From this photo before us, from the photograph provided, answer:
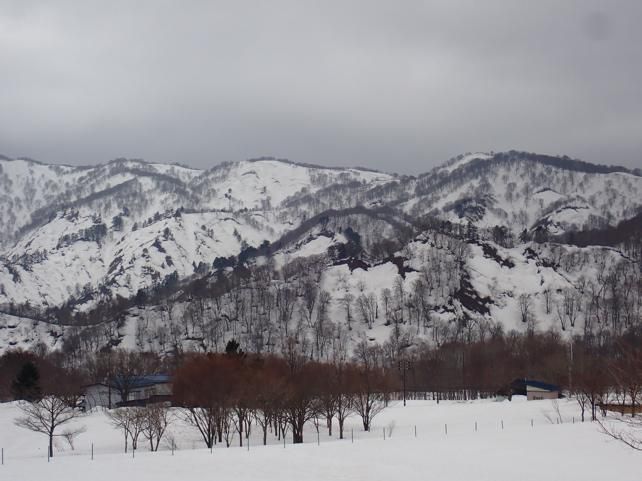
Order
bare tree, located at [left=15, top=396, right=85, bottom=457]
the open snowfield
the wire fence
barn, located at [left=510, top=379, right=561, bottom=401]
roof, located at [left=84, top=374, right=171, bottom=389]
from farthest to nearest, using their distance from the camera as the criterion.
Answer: barn, located at [left=510, top=379, right=561, bottom=401] < roof, located at [left=84, top=374, right=171, bottom=389] < the wire fence < bare tree, located at [left=15, top=396, right=85, bottom=457] < the open snowfield

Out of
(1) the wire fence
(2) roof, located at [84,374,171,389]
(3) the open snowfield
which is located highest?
(2) roof, located at [84,374,171,389]

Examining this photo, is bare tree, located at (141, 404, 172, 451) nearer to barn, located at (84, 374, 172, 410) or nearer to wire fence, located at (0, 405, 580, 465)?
wire fence, located at (0, 405, 580, 465)

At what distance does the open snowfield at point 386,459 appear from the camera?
40.9m

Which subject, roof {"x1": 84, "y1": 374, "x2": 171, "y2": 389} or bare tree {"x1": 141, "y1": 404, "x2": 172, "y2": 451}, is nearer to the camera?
bare tree {"x1": 141, "y1": 404, "x2": 172, "y2": 451}

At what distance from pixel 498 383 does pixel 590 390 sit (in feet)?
163

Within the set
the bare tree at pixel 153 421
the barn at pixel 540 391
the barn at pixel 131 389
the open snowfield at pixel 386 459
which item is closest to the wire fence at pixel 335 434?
the open snowfield at pixel 386 459

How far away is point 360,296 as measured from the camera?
191375mm

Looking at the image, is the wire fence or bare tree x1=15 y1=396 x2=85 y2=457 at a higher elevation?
bare tree x1=15 y1=396 x2=85 y2=457

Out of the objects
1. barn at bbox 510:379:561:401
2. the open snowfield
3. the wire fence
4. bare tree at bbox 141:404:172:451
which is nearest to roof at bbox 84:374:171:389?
the wire fence

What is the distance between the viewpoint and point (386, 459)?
46.7 metres

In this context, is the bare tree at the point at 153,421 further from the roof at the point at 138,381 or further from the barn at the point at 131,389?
the roof at the point at 138,381

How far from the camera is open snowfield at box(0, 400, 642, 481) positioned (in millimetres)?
40938

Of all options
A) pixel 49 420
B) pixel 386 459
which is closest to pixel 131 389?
pixel 49 420

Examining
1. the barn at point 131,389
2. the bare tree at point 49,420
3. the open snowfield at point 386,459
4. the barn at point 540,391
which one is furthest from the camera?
the barn at point 540,391
